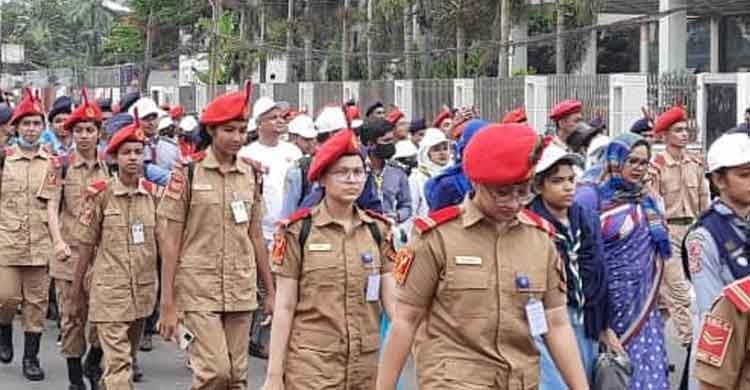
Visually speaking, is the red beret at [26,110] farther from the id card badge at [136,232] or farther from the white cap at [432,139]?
the white cap at [432,139]

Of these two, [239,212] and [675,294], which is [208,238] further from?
[675,294]

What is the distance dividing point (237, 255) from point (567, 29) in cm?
2939

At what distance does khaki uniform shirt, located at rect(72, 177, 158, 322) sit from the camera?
9000 millimetres

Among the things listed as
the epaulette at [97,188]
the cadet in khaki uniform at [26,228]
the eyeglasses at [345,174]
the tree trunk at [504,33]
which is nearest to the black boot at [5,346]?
the cadet in khaki uniform at [26,228]

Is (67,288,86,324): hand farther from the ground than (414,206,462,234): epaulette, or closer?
closer

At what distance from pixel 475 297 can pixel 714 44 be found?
3863 cm

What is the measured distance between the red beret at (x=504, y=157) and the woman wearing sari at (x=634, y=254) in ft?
8.04

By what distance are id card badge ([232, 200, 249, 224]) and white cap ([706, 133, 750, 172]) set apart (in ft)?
10.3

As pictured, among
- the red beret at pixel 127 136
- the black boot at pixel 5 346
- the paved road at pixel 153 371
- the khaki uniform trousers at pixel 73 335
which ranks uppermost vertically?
the red beret at pixel 127 136

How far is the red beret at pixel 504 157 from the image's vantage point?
5.03 m

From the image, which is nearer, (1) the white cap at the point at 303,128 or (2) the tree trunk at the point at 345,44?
(1) the white cap at the point at 303,128

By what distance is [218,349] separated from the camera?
7.74 metres

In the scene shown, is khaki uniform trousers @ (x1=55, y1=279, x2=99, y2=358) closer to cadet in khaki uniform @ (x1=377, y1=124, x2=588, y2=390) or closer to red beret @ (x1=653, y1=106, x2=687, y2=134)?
red beret @ (x1=653, y1=106, x2=687, y2=134)

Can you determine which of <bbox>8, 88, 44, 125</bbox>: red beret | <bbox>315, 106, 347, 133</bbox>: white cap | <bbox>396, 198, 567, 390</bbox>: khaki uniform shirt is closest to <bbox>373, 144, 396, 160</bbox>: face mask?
<bbox>315, 106, 347, 133</bbox>: white cap
